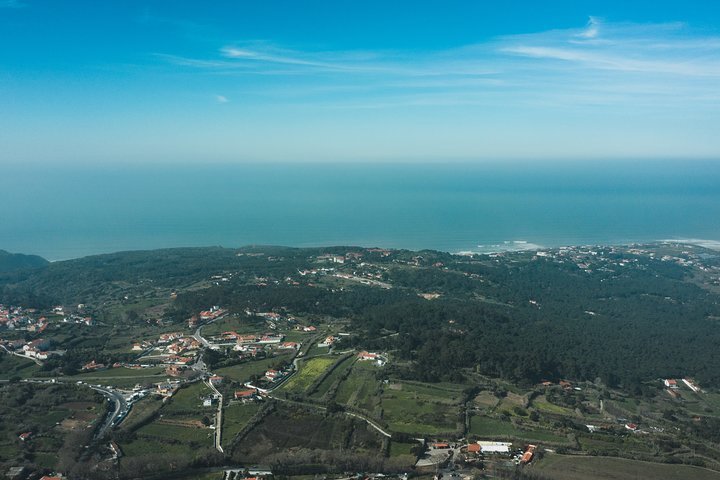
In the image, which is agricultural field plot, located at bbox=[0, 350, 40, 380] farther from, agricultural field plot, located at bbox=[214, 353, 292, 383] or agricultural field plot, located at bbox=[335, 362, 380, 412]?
agricultural field plot, located at bbox=[335, 362, 380, 412]

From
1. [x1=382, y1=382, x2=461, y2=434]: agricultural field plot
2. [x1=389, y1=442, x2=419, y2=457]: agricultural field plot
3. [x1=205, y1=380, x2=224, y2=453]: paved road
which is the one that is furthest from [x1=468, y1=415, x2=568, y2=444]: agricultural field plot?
[x1=205, y1=380, x2=224, y2=453]: paved road

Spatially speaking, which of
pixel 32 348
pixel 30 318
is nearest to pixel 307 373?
pixel 32 348

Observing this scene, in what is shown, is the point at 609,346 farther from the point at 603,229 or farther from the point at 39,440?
the point at 603,229

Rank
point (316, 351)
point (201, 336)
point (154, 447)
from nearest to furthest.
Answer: point (154, 447), point (316, 351), point (201, 336)

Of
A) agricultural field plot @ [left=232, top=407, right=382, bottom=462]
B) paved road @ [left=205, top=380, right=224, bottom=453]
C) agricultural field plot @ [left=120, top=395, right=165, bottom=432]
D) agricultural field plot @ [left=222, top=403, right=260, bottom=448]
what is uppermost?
agricultural field plot @ [left=120, top=395, right=165, bottom=432]

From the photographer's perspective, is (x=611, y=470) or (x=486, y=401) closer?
(x=611, y=470)

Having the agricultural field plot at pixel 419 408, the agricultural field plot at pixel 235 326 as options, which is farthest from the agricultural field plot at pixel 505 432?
the agricultural field plot at pixel 235 326

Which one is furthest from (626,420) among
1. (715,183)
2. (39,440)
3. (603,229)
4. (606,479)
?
(715,183)

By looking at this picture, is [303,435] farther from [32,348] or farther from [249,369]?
[32,348]
